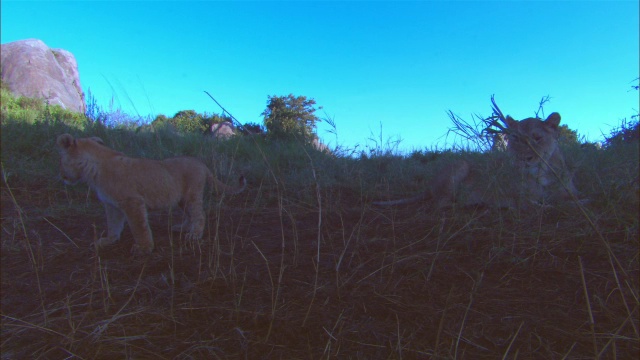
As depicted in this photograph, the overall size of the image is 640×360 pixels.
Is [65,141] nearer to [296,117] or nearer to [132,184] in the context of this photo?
[132,184]

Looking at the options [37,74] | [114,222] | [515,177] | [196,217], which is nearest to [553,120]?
[515,177]

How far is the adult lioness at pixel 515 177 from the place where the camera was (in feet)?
9.96

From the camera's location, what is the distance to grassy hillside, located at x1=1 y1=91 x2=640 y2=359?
1628 millimetres

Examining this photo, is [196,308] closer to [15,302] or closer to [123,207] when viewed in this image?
[15,302]

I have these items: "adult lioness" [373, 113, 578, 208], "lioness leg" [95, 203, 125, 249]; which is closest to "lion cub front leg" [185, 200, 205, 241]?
"lioness leg" [95, 203, 125, 249]

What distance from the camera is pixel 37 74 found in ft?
73.6

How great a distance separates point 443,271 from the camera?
2.27m

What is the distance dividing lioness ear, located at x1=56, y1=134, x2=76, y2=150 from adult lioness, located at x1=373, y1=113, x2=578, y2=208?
121 inches

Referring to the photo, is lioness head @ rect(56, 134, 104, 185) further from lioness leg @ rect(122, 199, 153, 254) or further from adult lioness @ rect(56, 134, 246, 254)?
lioness leg @ rect(122, 199, 153, 254)

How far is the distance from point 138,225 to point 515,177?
2983mm

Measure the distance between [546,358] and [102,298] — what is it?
7.00ft

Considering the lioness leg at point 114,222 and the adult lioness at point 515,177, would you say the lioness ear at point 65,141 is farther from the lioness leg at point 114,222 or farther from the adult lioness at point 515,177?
the adult lioness at point 515,177

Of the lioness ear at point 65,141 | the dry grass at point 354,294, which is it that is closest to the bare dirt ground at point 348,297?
the dry grass at point 354,294

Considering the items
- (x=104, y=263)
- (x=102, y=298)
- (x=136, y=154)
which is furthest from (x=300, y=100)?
(x=102, y=298)
